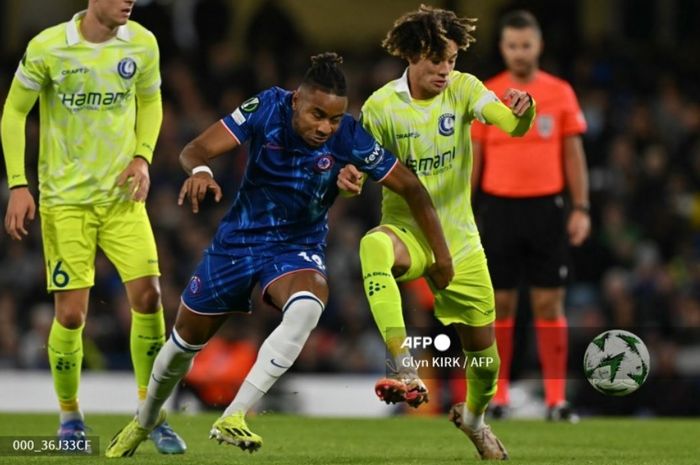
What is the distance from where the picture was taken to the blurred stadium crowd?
13.5 m

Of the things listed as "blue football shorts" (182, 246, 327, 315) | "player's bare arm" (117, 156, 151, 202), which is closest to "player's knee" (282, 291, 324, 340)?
"blue football shorts" (182, 246, 327, 315)

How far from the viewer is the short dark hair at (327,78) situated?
7047mm

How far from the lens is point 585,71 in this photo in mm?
16766

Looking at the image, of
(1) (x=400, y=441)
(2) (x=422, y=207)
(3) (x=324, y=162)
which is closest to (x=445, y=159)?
(2) (x=422, y=207)

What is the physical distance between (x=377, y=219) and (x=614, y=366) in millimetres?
7652

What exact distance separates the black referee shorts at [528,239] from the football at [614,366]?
200 cm

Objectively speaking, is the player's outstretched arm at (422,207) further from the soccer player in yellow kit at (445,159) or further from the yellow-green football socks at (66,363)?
the yellow-green football socks at (66,363)

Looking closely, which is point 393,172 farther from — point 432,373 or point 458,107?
point 432,373

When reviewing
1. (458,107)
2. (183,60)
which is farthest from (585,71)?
(458,107)

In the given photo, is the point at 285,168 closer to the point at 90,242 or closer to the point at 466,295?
the point at 466,295

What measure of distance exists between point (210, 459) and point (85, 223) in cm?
150

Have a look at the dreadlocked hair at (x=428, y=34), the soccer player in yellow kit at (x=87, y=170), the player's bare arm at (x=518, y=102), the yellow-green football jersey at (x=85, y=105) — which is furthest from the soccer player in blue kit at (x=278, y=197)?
the yellow-green football jersey at (x=85, y=105)

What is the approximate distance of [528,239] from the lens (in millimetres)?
10258

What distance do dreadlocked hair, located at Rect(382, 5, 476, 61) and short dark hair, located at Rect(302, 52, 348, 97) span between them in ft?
1.71
